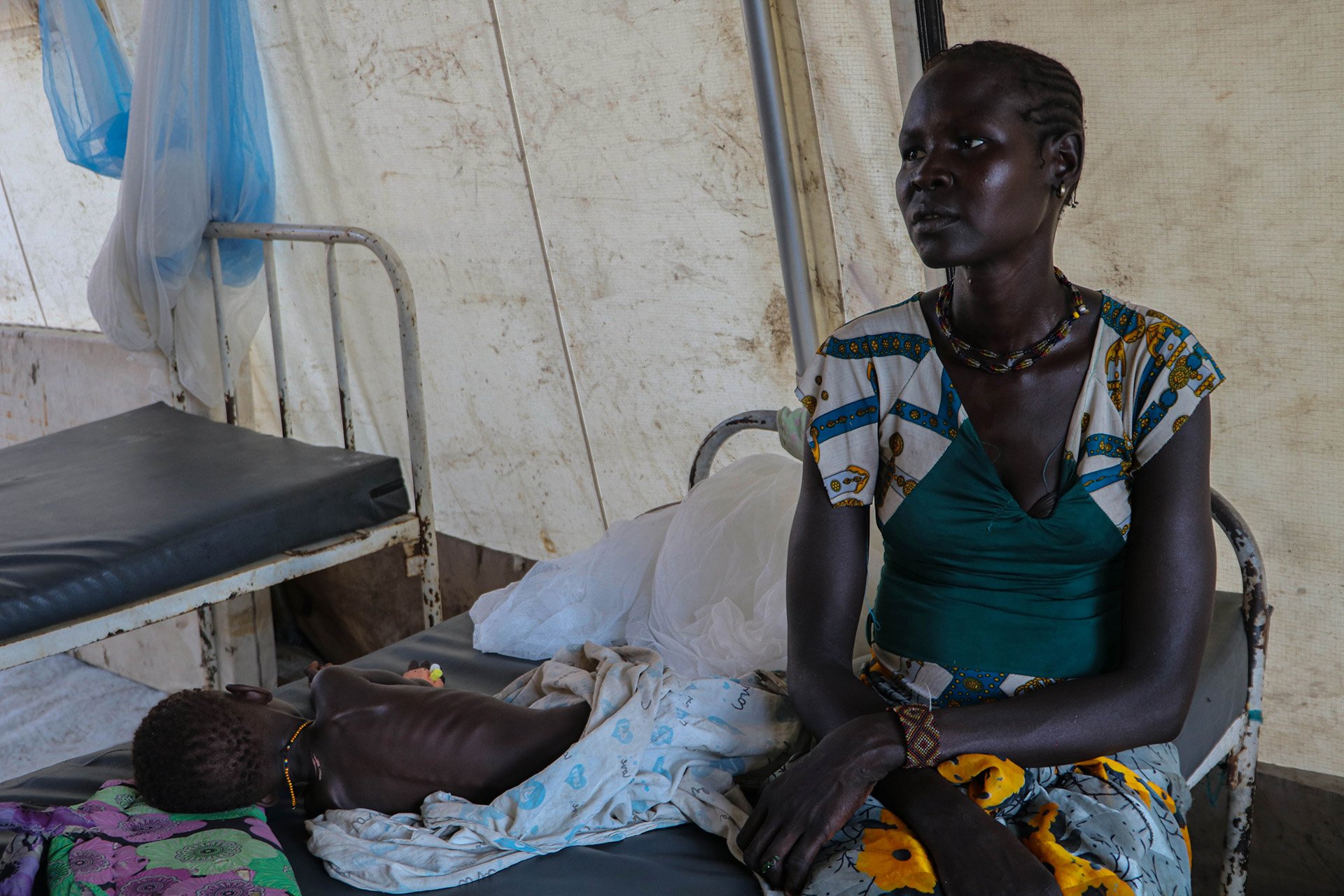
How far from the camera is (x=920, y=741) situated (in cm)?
129

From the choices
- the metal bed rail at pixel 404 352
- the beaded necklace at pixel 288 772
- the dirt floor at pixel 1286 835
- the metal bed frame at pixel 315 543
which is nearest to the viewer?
the beaded necklace at pixel 288 772

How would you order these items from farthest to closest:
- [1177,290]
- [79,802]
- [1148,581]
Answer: [1177,290]
[79,802]
[1148,581]

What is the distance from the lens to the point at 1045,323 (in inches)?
54.5

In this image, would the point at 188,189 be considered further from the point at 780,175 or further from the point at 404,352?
the point at 780,175

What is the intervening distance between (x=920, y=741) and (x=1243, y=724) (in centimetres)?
76

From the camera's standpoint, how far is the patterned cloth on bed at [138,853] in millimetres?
1324

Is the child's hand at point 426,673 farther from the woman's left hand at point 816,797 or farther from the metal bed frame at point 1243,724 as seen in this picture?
the metal bed frame at point 1243,724

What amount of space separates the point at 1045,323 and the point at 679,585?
80 centimetres

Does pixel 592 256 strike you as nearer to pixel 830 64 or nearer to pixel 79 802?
pixel 830 64

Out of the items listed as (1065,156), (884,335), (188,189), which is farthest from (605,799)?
(188,189)

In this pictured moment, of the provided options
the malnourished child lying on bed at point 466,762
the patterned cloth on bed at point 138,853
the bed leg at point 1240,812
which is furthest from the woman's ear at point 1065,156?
the patterned cloth on bed at point 138,853

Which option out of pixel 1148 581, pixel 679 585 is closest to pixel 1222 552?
pixel 1148 581

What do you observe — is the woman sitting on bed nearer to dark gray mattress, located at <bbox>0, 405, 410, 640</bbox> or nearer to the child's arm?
the child's arm

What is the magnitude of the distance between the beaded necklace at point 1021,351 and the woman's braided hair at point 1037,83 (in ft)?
0.63
